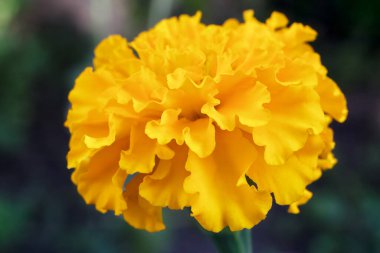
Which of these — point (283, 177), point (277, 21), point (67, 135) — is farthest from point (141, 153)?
point (67, 135)

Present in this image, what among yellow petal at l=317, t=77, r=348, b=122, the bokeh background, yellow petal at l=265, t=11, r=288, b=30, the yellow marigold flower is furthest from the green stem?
the bokeh background

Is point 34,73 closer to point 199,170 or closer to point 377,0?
point 377,0

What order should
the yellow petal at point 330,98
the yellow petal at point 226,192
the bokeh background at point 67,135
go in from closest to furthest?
1. the yellow petal at point 226,192
2. the yellow petal at point 330,98
3. the bokeh background at point 67,135

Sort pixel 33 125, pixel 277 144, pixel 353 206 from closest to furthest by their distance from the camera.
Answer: pixel 277 144, pixel 353 206, pixel 33 125

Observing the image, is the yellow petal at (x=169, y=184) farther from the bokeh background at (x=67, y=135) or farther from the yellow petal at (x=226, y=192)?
the bokeh background at (x=67, y=135)

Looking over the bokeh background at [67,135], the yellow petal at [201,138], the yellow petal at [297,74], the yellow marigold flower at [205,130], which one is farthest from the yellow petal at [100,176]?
the bokeh background at [67,135]

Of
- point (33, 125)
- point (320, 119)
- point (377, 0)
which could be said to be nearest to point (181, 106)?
point (320, 119)

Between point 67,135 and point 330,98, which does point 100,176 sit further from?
point 67,135
